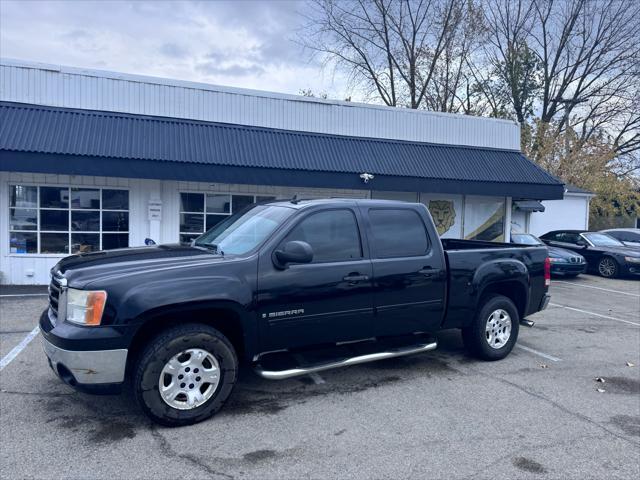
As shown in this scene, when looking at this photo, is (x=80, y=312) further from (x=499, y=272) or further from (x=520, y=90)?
(x=520, y=90)

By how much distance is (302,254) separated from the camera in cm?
441

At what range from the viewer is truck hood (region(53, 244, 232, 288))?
4121 mm

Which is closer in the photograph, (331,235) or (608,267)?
(331,235)

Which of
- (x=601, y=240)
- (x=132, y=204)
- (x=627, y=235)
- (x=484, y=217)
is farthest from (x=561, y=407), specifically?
(x=627, y=235)

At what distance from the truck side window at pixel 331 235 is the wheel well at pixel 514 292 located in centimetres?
218

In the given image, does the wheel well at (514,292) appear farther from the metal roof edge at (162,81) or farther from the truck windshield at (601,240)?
the truck windshield at (601,240)

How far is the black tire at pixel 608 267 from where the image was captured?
16.1 meters

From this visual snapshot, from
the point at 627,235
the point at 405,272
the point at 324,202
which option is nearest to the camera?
the point at 324,202

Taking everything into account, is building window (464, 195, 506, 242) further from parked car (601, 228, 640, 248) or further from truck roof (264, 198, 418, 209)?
truck roof (264, 198, 418, 209)

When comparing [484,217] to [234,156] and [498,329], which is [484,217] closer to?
[234,156]

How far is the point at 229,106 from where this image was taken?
12961 millimetres

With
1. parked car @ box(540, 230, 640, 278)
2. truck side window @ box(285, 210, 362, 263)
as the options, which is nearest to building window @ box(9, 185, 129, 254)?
truck side window @ box(285, 210, 362, 263)

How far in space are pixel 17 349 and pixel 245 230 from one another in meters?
3.53

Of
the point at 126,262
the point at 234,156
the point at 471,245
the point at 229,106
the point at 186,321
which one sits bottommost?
the point at 186,321
